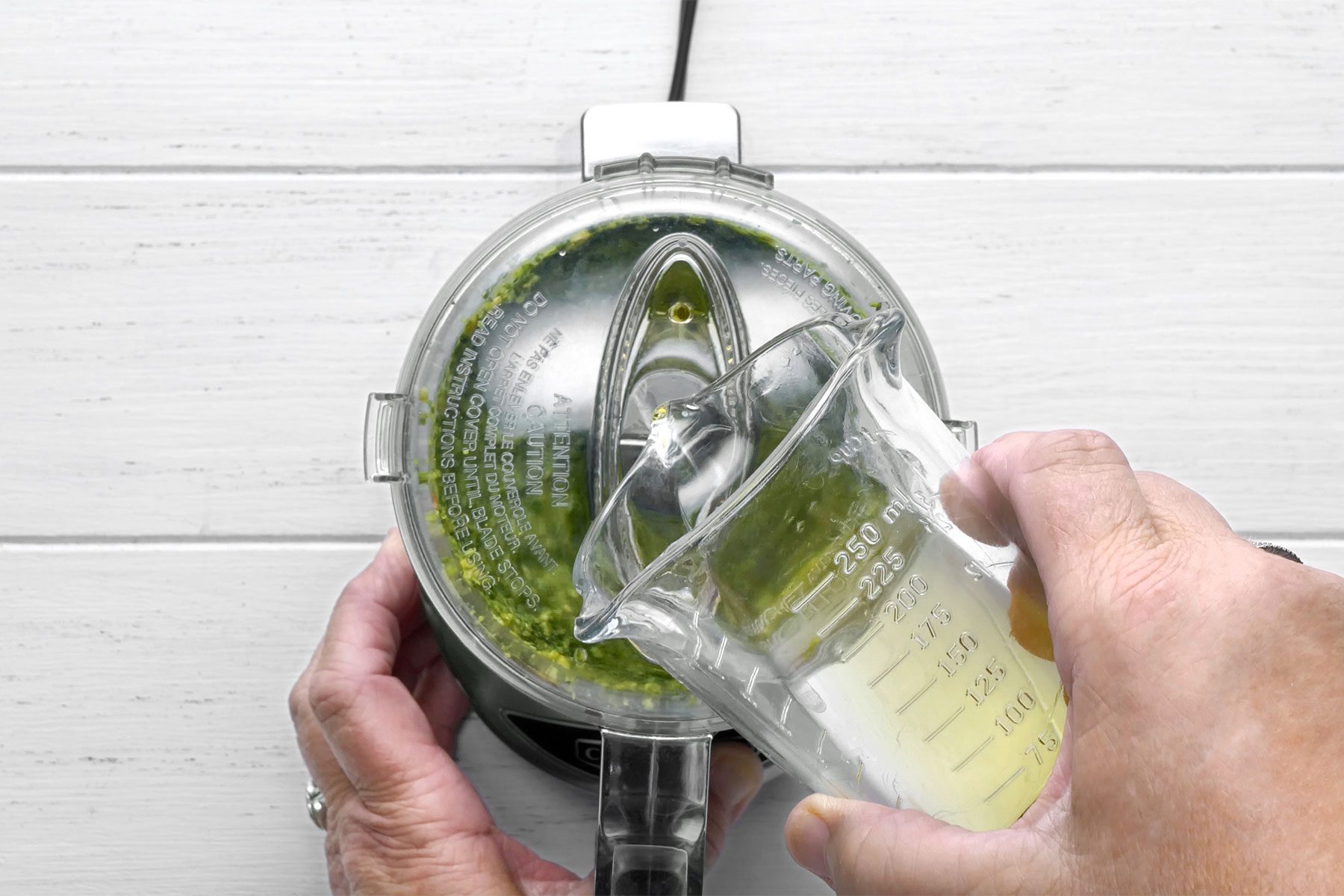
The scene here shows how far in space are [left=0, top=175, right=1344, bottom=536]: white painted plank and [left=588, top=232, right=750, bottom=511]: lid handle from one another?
0.19 m

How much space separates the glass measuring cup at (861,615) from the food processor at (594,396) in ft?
0.20

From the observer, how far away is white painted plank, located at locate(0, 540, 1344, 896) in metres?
0.61

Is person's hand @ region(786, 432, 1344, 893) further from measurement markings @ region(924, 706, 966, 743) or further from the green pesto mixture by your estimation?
the green pesto mixture

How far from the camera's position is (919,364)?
1.60 feet

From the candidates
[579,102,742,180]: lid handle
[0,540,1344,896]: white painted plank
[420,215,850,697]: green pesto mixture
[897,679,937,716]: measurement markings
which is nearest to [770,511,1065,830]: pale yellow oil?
[897,679,937,716]: measurement markings

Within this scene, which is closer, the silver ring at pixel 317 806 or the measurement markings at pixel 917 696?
the measurement markings at pixel 917 696

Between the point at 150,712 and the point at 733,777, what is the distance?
0.32 metres

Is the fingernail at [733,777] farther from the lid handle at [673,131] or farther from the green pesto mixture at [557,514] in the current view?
the lid handle at [673,131]

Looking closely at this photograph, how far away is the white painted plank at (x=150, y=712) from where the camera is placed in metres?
0.61

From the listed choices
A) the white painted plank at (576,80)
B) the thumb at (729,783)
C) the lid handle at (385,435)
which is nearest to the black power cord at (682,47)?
the white painted plank at (576,80)

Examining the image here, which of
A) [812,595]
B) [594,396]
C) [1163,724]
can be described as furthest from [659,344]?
[1163,724]

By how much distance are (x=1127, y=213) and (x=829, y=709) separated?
0.39 meters

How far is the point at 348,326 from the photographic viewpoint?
611 mm

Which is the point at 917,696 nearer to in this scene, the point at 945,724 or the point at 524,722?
the point at 945,724
